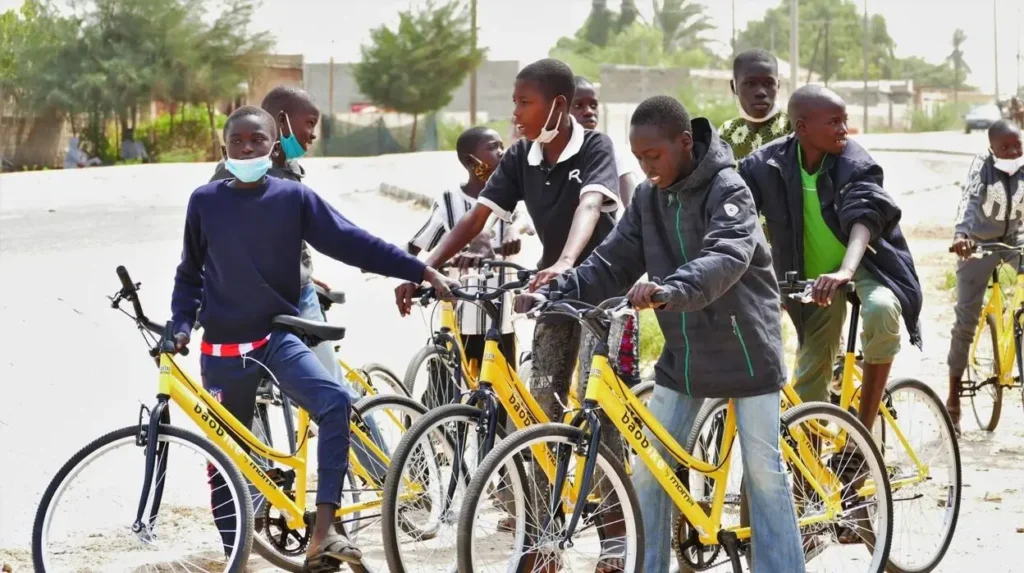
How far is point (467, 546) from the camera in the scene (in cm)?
475

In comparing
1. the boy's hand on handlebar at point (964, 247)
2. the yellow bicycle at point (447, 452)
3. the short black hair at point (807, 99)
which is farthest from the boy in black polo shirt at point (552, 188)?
the boy's hand on handlebar at point (964, 247)

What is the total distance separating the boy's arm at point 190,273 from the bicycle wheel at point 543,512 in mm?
1388

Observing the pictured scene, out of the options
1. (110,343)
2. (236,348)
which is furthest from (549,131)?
(110,343)

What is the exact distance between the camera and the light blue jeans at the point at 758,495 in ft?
16.8

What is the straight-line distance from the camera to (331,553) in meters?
5.35

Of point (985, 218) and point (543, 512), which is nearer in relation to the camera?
point (543, 512)

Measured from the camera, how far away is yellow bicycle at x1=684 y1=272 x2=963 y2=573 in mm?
6281

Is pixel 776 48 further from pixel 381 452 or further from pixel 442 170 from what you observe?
pixel 381 452

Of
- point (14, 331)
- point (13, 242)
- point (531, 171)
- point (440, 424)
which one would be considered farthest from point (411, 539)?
point (13, 242)

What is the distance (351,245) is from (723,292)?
1.55m

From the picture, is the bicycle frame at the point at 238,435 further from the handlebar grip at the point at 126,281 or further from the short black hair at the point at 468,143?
the short black hair at the point at 468,143

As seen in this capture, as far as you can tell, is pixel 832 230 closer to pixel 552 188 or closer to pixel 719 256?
pixel 552 188

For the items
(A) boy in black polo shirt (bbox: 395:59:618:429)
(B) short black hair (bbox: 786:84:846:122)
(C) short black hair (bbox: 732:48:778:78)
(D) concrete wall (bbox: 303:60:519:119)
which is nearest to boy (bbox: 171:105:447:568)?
(A) boy in black polo shirt (bbox: 395:59:618:429)

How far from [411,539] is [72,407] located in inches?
170
